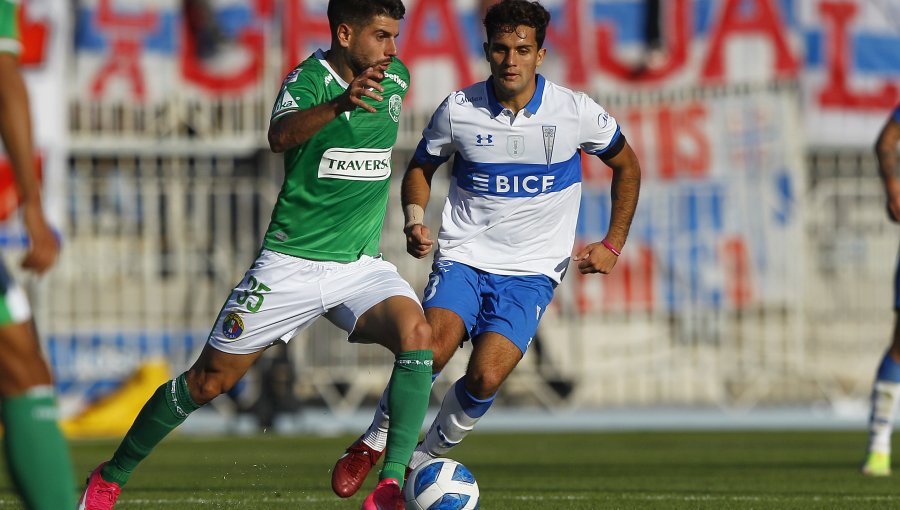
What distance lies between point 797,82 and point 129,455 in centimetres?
1523

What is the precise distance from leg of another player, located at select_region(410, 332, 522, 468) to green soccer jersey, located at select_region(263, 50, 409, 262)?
2.96ft

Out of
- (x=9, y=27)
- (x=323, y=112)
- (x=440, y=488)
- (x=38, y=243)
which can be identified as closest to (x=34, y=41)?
(x=323, y=112)

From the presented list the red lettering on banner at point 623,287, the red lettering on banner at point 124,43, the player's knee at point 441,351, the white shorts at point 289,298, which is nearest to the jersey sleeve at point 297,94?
the white shorts at point 289,298

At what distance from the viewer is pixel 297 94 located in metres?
7.14

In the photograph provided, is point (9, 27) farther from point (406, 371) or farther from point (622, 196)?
point (622, 196)

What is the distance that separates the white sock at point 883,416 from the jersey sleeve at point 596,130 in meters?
3.06

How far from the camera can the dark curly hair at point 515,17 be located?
7.98 m

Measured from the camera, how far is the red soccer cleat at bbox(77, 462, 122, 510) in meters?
7.13

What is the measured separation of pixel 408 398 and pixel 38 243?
258cm

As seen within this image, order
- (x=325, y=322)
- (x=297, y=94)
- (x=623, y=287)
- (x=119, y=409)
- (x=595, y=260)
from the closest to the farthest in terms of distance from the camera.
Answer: (x=297, y=94)
(x=595, y=260)
(x=119, y=409)
(x=325, y=322)
(x=623, y=287)

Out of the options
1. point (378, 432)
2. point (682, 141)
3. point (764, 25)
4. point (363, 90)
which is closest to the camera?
point (363, 90)

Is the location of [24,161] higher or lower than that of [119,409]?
higher

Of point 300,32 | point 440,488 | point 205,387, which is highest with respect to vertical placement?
point 300,32

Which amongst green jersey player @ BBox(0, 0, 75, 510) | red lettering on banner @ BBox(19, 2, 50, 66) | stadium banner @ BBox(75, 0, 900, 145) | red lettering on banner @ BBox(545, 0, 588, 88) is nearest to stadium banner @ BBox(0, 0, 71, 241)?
red lettering on banner @ BBox(19, 2, 50, 66)
